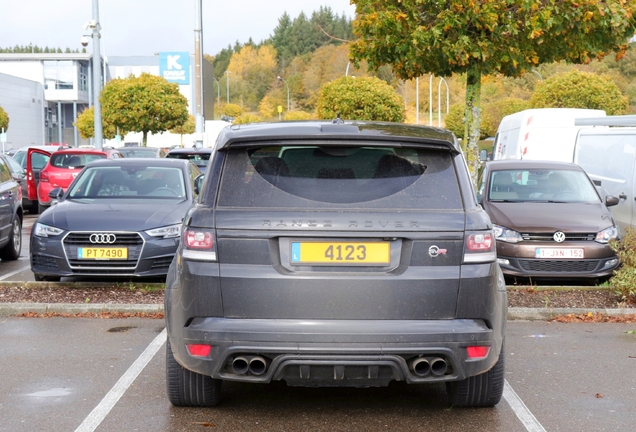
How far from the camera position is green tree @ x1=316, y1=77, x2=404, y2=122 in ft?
187

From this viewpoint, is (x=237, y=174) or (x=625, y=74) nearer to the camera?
(x=237, y=174)

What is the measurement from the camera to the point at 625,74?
279ft

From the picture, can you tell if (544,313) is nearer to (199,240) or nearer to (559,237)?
(559,237)

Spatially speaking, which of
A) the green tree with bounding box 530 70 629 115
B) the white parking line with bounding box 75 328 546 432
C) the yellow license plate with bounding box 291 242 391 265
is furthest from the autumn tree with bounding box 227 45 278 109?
the yellow license plate with bounding box 291 242 391 265

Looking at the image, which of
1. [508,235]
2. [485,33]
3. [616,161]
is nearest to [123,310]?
[508,235]

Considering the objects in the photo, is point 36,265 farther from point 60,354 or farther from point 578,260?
point 578,260

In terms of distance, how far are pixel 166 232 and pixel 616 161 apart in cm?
708

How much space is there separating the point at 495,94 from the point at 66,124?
2095 inches

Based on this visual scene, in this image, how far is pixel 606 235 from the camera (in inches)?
413

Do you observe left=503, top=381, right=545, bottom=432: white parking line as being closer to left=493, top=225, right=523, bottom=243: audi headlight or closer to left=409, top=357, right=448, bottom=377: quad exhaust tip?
left=409, top=357, right=448, bottom=377: quad exhaust tip

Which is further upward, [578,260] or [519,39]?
[519,39]

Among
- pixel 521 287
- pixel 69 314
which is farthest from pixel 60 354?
pixel 521 287

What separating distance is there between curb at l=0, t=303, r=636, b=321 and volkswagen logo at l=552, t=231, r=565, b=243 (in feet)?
5.95

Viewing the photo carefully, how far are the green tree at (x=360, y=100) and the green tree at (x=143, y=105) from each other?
976 centimetres
